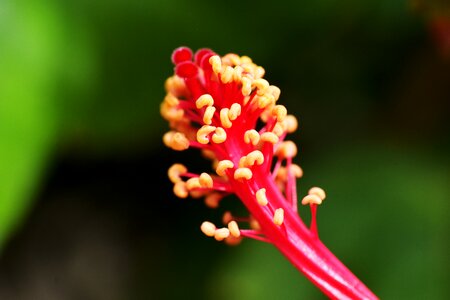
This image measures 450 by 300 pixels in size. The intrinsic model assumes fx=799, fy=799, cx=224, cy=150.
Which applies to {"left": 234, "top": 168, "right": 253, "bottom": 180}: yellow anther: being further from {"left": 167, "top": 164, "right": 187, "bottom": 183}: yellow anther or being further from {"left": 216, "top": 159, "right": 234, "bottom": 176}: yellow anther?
{"left": 167, "top": 164, "right": 187, "bottom": 183}: yellow anther

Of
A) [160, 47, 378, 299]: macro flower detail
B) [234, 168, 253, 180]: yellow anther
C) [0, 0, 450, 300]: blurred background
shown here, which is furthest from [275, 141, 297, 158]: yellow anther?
[0, 0, 450, 300]: blurred background

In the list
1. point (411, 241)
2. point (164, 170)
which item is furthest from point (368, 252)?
point (164, 170)

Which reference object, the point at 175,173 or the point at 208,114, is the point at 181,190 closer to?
the point at 175,173

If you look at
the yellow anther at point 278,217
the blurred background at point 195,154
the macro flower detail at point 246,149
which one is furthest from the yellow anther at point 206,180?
the blurred background at point 195,154

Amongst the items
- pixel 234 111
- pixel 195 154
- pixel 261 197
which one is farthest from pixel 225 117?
pixel 195 154

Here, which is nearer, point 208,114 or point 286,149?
point 208,114

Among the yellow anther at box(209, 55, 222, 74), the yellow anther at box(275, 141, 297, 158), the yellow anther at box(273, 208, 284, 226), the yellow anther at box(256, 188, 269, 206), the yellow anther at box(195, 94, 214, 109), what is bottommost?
the yellow anther at box(273, 208, 284, 226)
